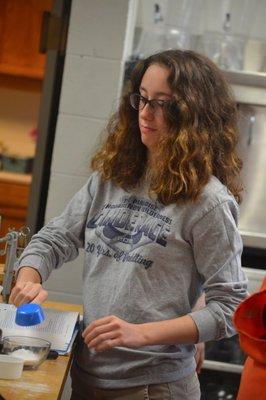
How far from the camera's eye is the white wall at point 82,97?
3064 millimetres

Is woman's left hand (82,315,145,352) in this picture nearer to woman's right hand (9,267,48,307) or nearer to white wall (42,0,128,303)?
woman's right hand (9,267,48,307)

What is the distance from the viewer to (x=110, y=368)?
5.75 feet

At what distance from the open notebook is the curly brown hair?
1.25 feet

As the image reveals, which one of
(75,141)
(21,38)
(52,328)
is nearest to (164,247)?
(52,328)

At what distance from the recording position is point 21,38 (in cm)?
575

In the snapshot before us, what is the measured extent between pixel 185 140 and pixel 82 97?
1392 millimetres

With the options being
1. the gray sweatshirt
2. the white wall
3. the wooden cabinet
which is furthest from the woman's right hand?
the wooden cabinet

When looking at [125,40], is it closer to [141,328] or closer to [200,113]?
[200,113]

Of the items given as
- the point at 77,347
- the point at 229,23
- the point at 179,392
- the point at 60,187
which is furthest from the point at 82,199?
the point at 229,23

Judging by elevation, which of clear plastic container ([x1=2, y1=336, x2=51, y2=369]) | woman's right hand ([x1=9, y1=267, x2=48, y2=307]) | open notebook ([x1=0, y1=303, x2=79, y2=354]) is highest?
woman's right hand ([x1=9, y1=267, x2=48, y2=307])

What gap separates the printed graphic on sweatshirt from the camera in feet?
5.79

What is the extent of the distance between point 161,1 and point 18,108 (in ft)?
9.70

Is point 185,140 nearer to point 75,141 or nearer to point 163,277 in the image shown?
point 163,277

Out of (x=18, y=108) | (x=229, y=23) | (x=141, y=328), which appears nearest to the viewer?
(x=141, y=328)
